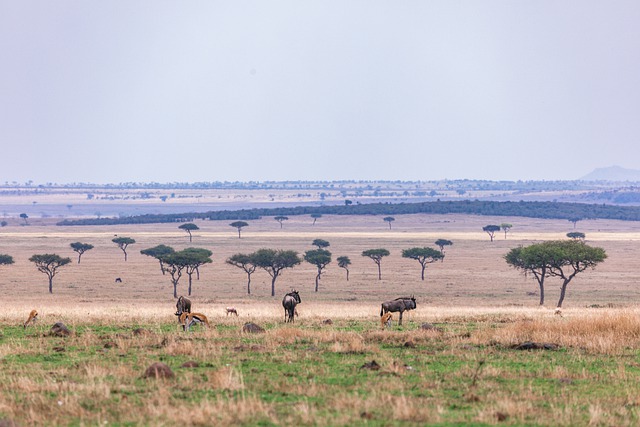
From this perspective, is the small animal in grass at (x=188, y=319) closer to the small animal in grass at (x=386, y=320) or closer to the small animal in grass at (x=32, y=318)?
the small animal in grass at (x=32, y=318)

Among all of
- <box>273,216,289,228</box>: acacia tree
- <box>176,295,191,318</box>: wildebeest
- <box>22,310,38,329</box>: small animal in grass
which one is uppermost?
<box>176,295,191,318</box>: wildebeest

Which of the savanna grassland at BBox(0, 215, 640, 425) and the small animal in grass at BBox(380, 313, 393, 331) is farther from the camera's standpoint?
the small animal in grass at BBox(380, 313, 393, 331)

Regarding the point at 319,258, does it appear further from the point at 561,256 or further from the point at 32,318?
the point at 32,318

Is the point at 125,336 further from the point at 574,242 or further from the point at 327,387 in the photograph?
the point at 574,242

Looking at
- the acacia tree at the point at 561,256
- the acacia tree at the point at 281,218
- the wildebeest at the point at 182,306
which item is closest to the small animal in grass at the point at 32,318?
the wildebeest at the point at 182,306

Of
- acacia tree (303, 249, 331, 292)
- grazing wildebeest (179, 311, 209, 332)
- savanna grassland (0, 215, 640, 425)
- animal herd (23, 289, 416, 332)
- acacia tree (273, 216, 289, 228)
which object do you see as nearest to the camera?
savanna grassland (0, 215, 640, 425)

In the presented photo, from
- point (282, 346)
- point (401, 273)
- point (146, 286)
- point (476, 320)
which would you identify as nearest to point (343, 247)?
point (401, 273)

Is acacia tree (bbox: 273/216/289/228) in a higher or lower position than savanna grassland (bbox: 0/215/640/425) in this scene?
lower

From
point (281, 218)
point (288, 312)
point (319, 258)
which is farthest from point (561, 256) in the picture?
point (281, 218)

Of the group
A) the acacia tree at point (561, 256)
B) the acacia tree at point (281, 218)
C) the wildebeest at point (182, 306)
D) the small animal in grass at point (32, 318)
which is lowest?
the acacia tree at point (281, 218)

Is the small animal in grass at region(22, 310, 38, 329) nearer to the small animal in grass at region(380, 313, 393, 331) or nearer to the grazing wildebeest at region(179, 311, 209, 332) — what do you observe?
the grazing wildebeest at region(179, 311, 209, 332)

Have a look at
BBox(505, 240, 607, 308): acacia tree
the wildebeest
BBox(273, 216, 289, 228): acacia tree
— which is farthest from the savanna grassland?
BBox(273, 216, 289, 228): acacia tree

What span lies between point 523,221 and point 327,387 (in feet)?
577

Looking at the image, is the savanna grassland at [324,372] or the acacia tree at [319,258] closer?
the savanna grassland at [324,372]
